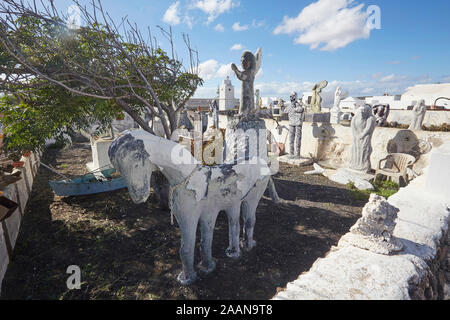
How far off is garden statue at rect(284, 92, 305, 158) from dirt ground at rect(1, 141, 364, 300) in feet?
11.4

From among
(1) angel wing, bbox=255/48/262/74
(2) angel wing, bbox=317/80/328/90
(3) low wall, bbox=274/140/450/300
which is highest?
(2) angel wing, bbox=317/80/328/90

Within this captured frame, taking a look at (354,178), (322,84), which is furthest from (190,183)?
(322,84)

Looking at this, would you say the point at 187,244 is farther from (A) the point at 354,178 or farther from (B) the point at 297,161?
(B) the point at 297,161

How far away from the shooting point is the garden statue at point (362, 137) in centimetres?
723

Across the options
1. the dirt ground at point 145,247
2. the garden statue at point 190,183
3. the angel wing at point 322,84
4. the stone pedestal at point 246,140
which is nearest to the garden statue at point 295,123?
the dirt ground at point 145,247

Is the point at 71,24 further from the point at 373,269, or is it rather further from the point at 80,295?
the point at 373,269

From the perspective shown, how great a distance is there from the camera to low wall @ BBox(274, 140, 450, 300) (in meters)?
1.81

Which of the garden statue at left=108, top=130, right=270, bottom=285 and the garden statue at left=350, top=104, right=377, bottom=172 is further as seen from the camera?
the garden statue at left=350, top=104, right=377, bottom=172

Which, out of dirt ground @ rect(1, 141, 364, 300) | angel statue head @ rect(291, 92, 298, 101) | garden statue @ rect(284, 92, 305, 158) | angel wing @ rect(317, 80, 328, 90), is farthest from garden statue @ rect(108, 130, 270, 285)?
angel wing @ rect(317, 80, 328, 90)

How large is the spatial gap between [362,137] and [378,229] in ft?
19.9

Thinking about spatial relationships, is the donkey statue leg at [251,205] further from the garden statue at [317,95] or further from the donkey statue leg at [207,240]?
the garden statue at [317,95]

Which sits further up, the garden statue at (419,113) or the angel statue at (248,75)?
the angel statue at (248,75)

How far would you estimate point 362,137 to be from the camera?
24.3ft

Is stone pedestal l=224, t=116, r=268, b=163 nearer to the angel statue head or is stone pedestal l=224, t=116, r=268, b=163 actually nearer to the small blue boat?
the small blue boat
